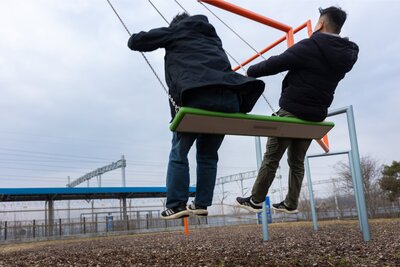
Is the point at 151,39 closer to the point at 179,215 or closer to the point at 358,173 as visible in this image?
the point at 179,215

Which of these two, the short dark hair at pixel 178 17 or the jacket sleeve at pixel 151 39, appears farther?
the short dark hair at pixel 178 17

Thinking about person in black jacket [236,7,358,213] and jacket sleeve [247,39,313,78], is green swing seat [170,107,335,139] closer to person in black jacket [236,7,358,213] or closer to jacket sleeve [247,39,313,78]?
person in black jacket [236,7,358,213]

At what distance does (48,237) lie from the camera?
19.5 meters

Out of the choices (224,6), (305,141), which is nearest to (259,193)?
(305,141)

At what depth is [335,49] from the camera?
309 cm

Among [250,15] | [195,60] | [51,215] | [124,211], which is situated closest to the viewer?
[195,60]

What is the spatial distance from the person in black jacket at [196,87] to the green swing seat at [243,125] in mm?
80

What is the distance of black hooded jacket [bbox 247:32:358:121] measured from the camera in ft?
10.1

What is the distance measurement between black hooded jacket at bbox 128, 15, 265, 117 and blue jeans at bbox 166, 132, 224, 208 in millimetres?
297

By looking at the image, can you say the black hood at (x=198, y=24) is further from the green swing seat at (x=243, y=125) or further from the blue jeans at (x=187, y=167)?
the blue jeans at (x=187, y=167)

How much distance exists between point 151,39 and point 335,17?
1.60 meters

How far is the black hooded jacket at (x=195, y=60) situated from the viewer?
8.71ft

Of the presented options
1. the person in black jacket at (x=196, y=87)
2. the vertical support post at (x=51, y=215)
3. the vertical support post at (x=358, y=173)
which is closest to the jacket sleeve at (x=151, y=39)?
the person in black jacket at (x=196, y=87)

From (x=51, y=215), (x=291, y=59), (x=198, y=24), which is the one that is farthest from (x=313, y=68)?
(x=51, y=215)
